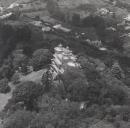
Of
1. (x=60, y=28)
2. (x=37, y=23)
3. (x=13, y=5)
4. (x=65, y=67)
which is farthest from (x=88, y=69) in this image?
(x=13, y=5)

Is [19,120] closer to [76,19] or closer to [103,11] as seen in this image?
[76,19]

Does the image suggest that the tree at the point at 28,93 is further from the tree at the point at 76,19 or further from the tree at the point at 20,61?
the tree at the point at 76,19

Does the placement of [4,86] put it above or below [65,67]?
below

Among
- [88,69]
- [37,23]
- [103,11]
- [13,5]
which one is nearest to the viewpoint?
[88,69]

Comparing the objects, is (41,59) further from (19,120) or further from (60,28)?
(60,28)

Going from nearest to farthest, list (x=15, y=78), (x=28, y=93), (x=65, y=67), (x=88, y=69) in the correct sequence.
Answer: (x=28, y=93) < (x=88, y=69) < (x=65, y=67) < (x=15, y=78)

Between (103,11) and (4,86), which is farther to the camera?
(103,11)

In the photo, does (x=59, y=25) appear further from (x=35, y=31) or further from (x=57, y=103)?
(x=57, y=103)

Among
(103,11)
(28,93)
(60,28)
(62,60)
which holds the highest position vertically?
(28,93)
